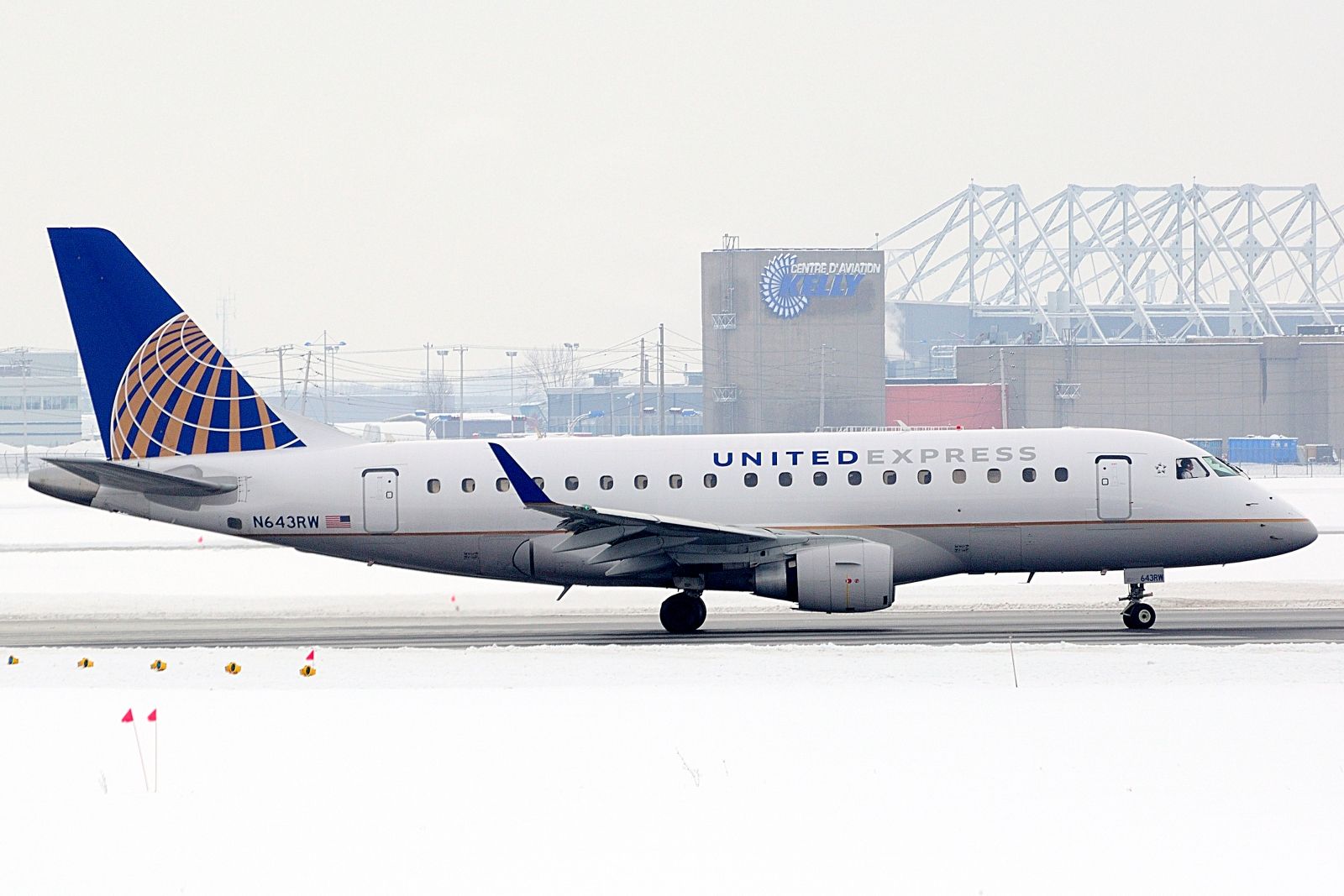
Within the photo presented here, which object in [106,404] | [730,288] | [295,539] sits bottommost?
[295,539]

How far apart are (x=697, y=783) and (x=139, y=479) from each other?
16.7 m

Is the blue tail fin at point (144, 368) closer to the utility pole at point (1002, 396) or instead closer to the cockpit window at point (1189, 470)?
the cockpit window at point (1189, 470)

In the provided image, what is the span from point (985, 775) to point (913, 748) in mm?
1120

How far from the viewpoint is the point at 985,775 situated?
41.5ft

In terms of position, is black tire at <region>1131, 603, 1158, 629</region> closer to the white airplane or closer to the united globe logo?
the white airplane

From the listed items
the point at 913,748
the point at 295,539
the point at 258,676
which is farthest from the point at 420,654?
the point at 913,748

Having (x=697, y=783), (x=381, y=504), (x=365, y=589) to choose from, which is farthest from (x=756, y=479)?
(x=697, y=783)

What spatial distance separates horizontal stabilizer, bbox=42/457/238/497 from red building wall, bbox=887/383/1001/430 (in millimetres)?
117234

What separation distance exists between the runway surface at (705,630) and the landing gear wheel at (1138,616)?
0.65ft

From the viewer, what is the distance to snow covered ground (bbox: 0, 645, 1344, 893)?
10352 millimetres

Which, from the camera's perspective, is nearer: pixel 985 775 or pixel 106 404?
pixel 985 775

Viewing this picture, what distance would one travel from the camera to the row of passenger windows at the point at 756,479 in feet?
84.0

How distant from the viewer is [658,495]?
2617 centimetres

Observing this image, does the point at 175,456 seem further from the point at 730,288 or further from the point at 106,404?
the point at 730,288
